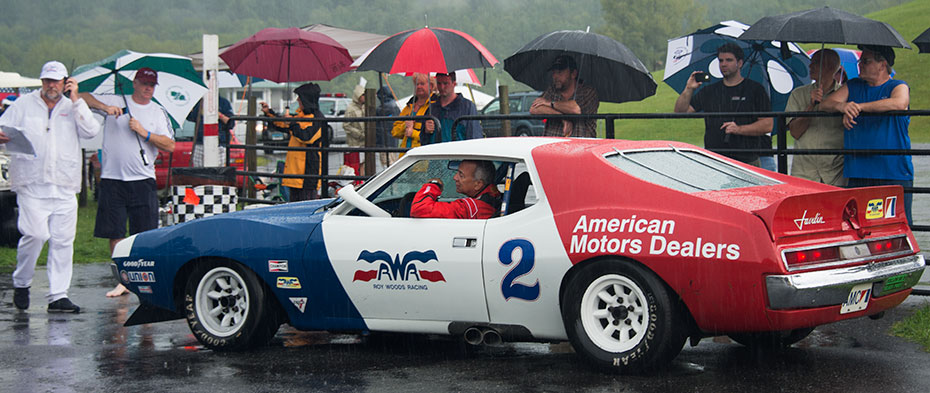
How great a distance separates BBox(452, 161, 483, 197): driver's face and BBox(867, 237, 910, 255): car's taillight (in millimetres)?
2154

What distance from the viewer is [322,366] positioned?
6266 mm

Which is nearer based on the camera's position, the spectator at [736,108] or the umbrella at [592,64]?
the spectator at [736,108]

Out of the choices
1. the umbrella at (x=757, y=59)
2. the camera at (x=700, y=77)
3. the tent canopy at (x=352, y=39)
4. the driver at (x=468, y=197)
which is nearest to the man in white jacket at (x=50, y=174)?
the driver at (x=468, y=197)

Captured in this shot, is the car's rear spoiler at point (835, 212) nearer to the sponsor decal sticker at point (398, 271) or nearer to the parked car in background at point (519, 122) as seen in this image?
the sponsor decal sticker at point (398, 271)

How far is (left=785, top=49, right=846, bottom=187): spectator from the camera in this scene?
8.48 meters

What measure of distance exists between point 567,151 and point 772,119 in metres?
3.44

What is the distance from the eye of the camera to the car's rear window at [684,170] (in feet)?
19.2

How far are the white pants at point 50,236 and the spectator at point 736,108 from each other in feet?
16.5

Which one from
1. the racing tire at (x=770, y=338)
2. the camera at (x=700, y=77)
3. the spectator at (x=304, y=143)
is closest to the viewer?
the racing tire at (x=770, y=338)

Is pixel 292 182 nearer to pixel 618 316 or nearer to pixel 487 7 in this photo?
pixel 618 316

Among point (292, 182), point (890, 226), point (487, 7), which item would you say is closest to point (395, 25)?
point (487, 7)

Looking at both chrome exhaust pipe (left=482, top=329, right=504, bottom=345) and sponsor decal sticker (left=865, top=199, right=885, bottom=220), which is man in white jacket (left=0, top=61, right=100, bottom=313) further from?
sponsor decal sticker (left=865, top=199, right=885, bottom=220)

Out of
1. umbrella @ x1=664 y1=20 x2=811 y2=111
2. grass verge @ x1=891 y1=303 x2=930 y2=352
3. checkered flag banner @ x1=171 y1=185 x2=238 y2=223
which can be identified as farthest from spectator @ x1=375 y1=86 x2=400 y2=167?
grass verge @ x1=891 y1=303 x2=930 y2=352

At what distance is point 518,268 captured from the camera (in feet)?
19.4
